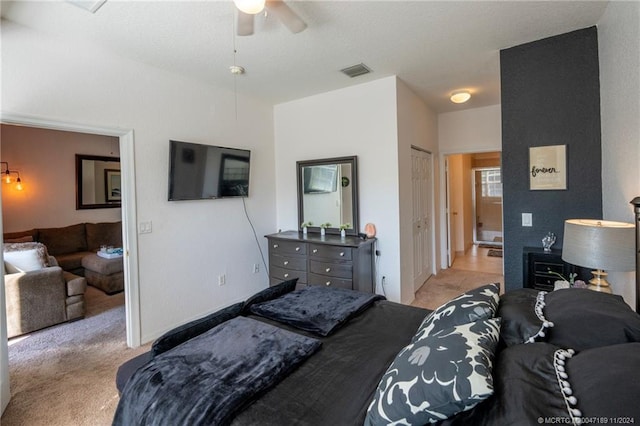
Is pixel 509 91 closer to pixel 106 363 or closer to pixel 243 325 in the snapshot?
pixel 243 325

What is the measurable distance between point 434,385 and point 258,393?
2.27ft

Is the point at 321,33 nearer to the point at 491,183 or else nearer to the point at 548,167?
the point at 548,167

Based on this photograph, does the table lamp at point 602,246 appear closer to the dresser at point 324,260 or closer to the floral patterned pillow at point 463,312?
the floral patterned pillow at point 463,312

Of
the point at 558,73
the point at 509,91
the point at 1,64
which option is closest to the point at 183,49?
the point at 1,64

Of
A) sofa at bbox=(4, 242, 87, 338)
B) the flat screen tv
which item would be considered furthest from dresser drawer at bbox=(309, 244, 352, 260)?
sofa at bbox=(4, 242, 87, 338)

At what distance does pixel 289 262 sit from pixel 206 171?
150 cm

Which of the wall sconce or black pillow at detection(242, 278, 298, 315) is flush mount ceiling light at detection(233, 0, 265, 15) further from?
the wall sconce

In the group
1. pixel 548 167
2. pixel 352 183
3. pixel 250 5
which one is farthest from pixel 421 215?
pixel 250 5

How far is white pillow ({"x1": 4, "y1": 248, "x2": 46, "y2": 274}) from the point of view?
3342 millimetres

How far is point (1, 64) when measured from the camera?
88.2 inches

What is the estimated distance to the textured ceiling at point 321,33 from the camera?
2.22 m

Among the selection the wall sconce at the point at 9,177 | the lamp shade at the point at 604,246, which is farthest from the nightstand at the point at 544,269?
the wall sconce at the point at 9,177

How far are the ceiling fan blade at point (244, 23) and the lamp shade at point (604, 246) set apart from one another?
246 cm

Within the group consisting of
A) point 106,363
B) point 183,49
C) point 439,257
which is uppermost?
point 183,49
